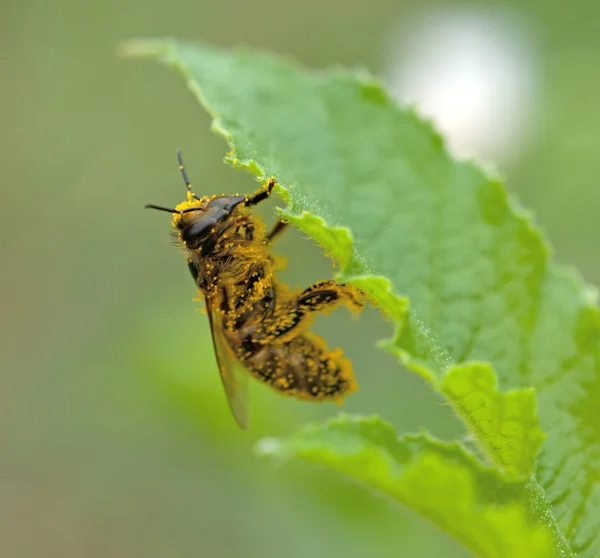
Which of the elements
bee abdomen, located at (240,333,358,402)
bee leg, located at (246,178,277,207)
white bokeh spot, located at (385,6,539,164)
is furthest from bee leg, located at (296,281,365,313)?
white bokeh spot, located at (385,6,539,164)

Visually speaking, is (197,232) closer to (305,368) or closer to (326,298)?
(326,298)

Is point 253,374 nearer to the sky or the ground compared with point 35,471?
nearer to the ground

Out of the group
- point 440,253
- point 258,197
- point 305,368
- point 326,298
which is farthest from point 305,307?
point 440,253

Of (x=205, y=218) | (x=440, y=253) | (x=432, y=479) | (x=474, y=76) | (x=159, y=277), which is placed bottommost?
(x=432, y=479)

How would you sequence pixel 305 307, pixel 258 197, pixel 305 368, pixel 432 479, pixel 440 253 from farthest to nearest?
pixel 305 368 → pixel 305 307 → pixel 258 197 → pixel 440 253 → pixel 432 479

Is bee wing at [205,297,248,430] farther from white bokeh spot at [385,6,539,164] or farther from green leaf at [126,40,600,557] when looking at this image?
white bokeh spot at [385,6,539,164]

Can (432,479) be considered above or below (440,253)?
below

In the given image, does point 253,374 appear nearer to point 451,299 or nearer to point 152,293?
point 451,299

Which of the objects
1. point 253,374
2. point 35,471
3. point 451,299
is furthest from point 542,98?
point 35,471
